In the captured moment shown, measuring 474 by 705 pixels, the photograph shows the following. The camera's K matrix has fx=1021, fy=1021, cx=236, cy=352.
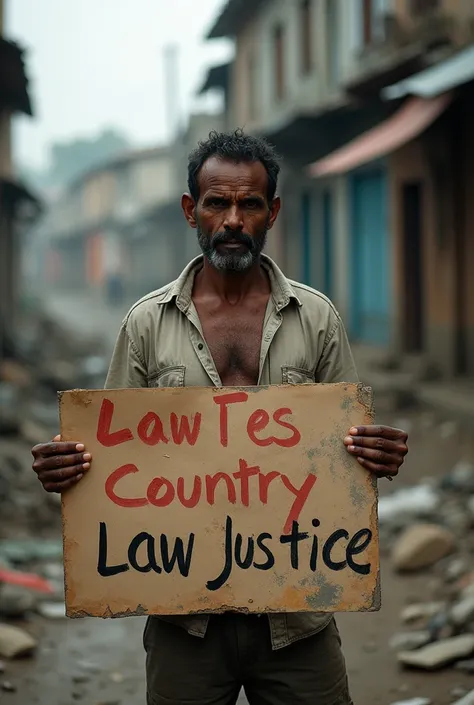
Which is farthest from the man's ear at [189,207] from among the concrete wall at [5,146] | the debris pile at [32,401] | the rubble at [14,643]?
the concrete wall at [5,146]

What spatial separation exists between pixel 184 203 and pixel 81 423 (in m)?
0.65

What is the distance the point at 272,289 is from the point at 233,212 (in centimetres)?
25

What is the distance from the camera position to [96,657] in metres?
5.07

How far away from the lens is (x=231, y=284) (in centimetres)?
262

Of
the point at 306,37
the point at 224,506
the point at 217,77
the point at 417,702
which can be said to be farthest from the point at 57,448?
the point at 217,77

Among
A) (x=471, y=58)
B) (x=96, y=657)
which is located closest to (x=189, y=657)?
(x=96, y=657)

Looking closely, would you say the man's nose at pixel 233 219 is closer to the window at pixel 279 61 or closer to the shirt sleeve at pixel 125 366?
the shirt sleeve at pixel 125 366

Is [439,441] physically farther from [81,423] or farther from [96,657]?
[81,423]

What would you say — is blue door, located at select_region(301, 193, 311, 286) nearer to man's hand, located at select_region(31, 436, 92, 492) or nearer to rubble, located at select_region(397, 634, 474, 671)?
rubble, located at select_region(397, 634, 474, 671)

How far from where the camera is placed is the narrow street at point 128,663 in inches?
175

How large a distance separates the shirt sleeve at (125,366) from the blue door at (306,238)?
17752mm

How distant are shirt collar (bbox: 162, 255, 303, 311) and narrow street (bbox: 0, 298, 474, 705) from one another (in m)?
2.38

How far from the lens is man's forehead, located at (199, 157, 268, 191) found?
2.52 meters

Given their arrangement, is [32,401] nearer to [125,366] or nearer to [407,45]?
[407,45]
